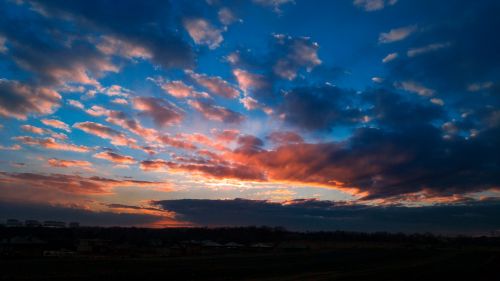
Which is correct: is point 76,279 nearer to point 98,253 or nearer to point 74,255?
point 74,255

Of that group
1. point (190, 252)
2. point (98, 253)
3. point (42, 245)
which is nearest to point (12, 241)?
point (42, 245)

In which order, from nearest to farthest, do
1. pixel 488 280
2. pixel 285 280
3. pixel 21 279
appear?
pixel 21 279
pixel 285 280
pixel 488 280

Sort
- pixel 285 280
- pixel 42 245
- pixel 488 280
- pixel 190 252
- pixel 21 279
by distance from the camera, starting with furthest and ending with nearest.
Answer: pixel 190 252
pixel 42 245
pixel 488 280
pixel 285 280
pixel 21 279

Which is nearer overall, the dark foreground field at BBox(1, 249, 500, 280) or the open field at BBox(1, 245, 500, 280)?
the dark foreground field at BBox(1, 249, 500, 280)

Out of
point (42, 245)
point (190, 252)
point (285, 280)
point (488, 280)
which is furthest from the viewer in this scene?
point (190, 252)

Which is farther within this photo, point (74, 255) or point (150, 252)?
point (150, 252)

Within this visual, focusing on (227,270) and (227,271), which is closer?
(227,271)

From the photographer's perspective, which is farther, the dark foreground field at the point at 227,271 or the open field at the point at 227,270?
the open field at the point at 227,270

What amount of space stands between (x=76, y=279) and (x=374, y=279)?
102ft

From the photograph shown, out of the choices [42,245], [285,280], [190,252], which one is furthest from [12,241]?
[285,280]

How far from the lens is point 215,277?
1880 inches

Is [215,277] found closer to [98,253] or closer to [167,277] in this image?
[167,277]

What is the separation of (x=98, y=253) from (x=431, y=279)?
2906 inches

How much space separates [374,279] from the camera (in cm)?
4759
